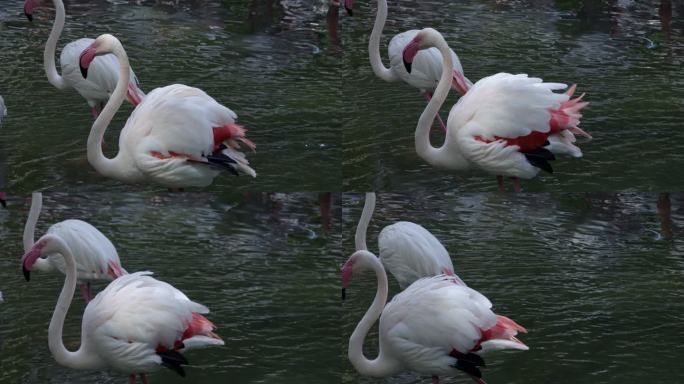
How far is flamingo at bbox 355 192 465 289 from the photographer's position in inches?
292

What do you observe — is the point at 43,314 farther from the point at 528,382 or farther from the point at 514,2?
the point at 514,2

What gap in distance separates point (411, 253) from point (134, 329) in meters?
1.41

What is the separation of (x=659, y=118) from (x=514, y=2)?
6.07 ft

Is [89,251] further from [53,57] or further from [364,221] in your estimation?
[53,57]

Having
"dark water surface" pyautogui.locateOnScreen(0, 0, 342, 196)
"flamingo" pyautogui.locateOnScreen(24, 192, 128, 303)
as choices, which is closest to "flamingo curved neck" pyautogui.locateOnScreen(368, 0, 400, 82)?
"dark water surface" pyautogui.locateOnScreen(0, 0, 342, 196)

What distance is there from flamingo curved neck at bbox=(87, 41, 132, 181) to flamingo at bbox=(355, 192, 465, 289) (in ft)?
4.25

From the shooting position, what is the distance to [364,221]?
25.5ft

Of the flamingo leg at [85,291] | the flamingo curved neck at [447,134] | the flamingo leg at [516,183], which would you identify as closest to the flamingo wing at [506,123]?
the flamingo curved neck at [447,134]

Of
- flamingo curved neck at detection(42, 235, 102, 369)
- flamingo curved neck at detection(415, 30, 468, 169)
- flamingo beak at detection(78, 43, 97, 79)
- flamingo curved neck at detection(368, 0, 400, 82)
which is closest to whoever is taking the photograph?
flamingo curved neck at detection(42, 235, 102, 369)

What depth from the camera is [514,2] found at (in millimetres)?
10133

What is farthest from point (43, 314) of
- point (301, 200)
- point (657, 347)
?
point (657, 347)

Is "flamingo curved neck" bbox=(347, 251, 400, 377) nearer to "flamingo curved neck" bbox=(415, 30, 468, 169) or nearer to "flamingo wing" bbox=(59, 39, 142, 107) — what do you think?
"flamingo curved neck" bbox=(415, 30, 468, 169)

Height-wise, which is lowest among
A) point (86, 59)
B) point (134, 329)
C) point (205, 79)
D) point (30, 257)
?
point (134, 329)

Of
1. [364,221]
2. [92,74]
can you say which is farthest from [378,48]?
[92,74]
